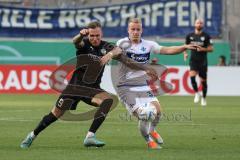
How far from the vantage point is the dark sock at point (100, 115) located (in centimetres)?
1224

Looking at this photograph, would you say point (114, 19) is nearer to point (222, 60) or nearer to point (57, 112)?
point (222, 60)

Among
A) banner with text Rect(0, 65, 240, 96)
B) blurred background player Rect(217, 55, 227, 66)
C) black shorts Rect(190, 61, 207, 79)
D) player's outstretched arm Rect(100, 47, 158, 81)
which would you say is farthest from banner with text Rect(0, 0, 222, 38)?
player's outstretched arm Rect(100, 47, 158, 81)

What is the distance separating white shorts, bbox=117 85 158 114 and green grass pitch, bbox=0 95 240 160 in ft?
2.18

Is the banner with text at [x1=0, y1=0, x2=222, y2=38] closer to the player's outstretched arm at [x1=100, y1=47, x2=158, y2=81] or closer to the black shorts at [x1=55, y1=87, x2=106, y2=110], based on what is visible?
the player's outstretched arm at [x1=100, y1=47, x2=158, y2=81]

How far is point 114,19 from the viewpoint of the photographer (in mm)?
39625

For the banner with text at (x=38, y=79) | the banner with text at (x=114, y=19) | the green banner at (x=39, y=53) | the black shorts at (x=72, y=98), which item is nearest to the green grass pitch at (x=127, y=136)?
the black shorts at (x=72, y=98)

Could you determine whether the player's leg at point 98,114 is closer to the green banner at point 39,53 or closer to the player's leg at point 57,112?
the player's leg at point 57,112

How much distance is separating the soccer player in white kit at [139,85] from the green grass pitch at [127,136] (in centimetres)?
32

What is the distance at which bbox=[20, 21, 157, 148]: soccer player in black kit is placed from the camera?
39.6 ft

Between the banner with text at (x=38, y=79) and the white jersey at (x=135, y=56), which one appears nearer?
the white jersey at (x=135, y=56)

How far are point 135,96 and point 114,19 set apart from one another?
89.6 feet

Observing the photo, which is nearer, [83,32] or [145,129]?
[83,32]

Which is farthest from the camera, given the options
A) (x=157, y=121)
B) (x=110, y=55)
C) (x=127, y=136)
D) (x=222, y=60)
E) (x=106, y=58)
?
(x=222, y=60)

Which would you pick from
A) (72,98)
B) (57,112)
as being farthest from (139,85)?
(57,112)
